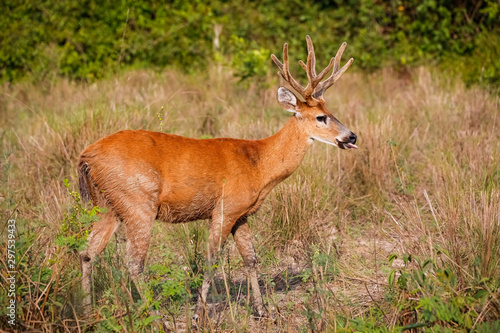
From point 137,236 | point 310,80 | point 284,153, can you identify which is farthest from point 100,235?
point 310,80

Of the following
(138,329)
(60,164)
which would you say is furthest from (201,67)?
(138,329)

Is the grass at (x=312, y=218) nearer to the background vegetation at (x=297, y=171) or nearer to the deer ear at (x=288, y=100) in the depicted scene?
the background vegetation at (x=297, y=171)

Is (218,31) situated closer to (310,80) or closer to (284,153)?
(310,80)

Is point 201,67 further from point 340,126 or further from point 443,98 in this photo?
point 340,126

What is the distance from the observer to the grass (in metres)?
3.92

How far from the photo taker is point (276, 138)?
549 cm

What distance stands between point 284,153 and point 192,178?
2.96 feet

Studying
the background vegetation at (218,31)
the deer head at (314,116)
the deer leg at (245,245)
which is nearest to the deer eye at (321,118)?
the deer head at (314,116)

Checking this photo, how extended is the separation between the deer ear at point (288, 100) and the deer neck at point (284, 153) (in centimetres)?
13

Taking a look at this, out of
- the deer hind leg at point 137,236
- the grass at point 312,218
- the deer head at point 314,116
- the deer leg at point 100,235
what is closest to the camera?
the grass at point 312,218

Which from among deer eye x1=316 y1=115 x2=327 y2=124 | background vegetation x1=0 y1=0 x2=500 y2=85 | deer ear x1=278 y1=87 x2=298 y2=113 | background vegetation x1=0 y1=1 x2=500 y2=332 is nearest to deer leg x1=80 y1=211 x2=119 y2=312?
background vegetation x1=0 y1=1 x2=500 y2=332

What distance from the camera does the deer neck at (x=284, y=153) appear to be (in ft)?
17.5

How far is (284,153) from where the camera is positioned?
5.40 meters

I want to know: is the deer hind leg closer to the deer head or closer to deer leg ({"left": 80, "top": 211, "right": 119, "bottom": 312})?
deer leg ({"left": 80, "top": 211, "right": 119, "bottom": 312})
